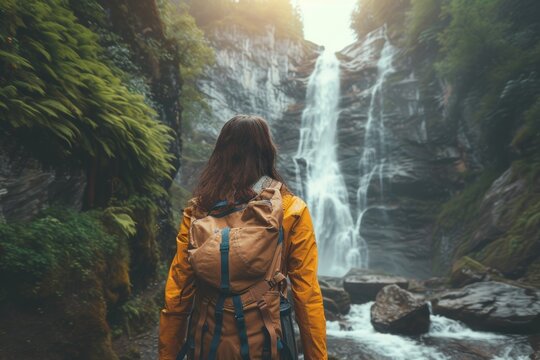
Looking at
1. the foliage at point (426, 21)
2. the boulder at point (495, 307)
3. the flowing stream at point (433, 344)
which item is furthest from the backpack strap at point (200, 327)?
the foliage at point (426, 21)

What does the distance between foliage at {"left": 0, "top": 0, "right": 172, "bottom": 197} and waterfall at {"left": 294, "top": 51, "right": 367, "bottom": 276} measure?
1851 centimetres

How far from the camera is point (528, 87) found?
47.6ft

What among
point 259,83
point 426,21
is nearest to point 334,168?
point 259,83

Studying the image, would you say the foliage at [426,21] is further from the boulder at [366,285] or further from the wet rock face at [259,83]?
the boulder at [366,285]

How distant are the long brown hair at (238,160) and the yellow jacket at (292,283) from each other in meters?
0.29

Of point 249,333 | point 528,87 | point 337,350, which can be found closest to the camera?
point 249,333

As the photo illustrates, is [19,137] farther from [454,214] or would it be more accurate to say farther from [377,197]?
[377,197]

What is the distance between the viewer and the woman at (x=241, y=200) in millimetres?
1836

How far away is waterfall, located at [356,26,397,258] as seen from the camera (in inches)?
941

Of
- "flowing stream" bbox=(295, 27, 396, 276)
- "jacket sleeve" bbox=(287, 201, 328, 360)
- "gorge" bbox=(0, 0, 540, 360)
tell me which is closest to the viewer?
"jacket sleeve" bbox=(287, 201, 328, 360)

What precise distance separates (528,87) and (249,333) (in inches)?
707

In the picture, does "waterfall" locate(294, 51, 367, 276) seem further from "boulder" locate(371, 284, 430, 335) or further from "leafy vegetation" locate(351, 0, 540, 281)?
"boulder" locate(371, 284, 430, 335)

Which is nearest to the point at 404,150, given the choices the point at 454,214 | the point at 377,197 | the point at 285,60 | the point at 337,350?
the point at 377,197

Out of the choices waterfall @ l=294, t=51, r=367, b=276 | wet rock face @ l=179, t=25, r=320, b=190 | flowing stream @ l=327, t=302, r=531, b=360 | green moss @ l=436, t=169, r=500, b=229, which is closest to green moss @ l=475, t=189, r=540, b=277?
flowing stream @ l=327, t=302, r=531, b=360
